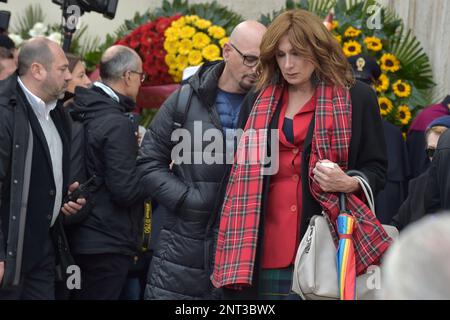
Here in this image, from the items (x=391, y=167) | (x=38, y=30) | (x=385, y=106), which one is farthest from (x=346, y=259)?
(x=38, y=30)

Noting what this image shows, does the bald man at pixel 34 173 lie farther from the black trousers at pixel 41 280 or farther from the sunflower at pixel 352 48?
the sunflower at pixel 352 48

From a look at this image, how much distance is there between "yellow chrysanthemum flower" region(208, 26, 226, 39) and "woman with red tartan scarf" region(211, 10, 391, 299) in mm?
3347

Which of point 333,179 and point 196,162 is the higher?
point 333,179

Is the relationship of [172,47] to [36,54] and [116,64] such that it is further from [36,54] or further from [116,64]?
[36,54]

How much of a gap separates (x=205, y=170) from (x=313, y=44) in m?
0.90

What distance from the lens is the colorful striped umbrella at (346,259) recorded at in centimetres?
409

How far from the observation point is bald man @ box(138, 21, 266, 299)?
4.96 m

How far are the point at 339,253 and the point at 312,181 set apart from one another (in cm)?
38

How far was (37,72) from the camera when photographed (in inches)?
226

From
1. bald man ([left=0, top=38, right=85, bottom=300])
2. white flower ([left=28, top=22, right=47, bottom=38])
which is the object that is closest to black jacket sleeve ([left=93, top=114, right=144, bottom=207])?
bald man ([left=0, top=38, right=85, bottom=300])

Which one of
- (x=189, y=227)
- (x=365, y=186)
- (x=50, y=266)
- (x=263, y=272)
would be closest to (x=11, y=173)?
(x=50, y=266)

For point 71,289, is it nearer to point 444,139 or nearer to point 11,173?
point 11,173

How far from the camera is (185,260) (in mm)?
4965

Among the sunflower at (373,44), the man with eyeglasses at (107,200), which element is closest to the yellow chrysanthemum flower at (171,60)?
the sunflower at (373,44)
